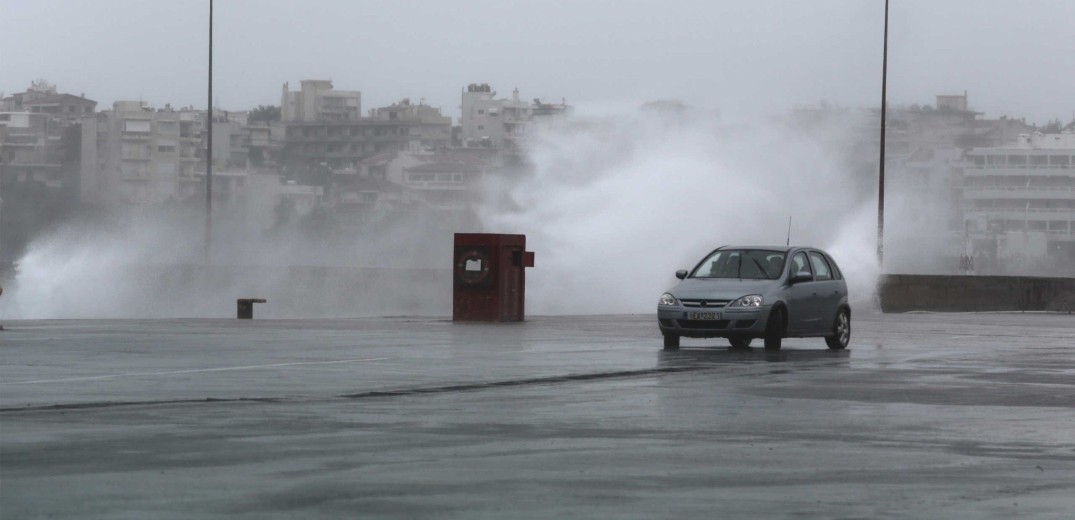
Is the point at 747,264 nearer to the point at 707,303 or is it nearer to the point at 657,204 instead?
the point at 707,303

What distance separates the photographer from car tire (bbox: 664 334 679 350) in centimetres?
2432

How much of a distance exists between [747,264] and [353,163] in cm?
10862

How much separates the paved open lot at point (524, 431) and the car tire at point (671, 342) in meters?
0.36

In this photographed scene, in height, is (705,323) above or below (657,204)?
below

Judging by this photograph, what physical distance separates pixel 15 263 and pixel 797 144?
2507 cm

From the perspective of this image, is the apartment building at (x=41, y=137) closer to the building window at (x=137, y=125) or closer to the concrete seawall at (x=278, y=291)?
the building window at (x=137, y=125)

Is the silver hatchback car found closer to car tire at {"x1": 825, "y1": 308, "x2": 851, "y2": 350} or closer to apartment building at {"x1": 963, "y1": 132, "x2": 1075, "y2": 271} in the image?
car tire at {"x1": 825, "y1": 308, "x2": 851, "y2": 350}

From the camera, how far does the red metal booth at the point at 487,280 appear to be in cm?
3219

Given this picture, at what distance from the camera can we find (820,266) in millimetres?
26219

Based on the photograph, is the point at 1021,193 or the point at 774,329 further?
the point at 1021,193

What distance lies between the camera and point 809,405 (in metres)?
15.3

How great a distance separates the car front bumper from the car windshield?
3.59ft

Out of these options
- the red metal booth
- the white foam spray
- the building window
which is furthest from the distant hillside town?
the red metal booth

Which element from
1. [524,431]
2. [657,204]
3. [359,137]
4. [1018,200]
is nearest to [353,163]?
[359,137]
